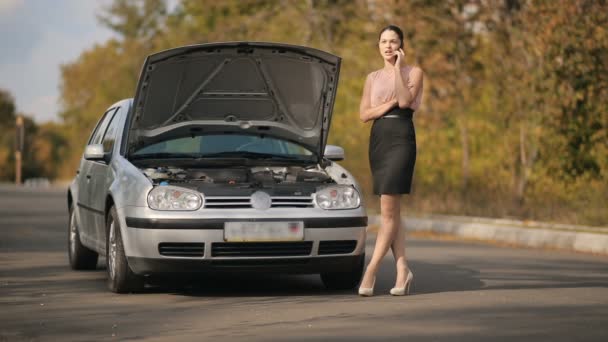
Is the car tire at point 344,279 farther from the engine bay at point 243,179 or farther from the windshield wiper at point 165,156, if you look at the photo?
the windshield wiper at point 165,156

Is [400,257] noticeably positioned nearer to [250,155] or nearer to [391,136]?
[391,136]

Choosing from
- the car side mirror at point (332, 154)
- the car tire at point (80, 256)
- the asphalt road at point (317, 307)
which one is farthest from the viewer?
the car tire at point (80, 256)

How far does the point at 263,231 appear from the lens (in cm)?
960

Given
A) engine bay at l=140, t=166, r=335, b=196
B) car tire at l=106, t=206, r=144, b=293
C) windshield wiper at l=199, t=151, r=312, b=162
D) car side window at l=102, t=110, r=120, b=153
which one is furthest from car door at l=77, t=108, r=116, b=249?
engine bay at l=140, t=166, r=335, b=196

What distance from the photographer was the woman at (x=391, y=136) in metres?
9.67

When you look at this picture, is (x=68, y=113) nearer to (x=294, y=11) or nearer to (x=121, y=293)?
(x=294, y=11)

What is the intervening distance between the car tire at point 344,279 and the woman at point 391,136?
511mm

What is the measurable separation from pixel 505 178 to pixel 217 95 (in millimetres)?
12706

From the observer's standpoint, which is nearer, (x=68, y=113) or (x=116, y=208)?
(x=116, y=208)

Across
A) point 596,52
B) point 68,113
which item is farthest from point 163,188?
point 68,113

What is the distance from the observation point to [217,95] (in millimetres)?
11156

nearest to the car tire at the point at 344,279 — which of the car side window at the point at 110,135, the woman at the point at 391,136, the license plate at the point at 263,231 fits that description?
the woman at the point at 391,136

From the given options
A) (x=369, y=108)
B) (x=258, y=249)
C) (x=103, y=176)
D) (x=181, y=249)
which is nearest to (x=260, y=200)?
(x=258, y=249)

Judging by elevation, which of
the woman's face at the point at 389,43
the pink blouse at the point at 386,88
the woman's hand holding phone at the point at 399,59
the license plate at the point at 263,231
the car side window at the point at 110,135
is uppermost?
the woman's face at the point at 389,43
